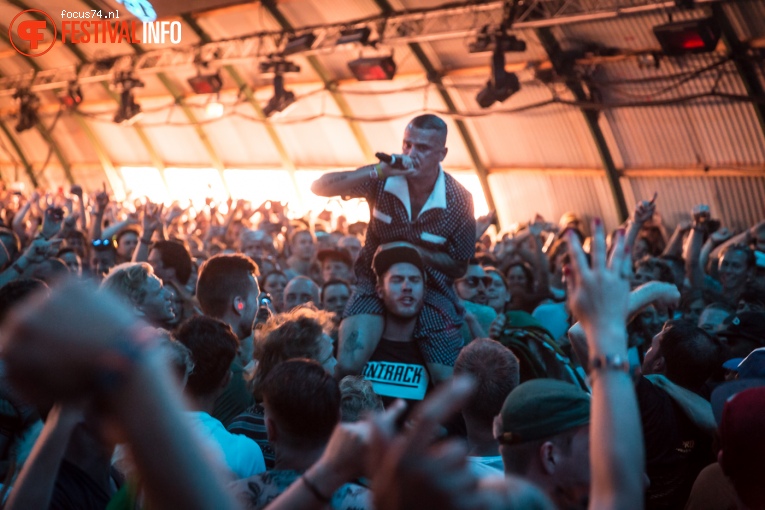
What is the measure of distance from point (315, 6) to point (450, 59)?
3151 millimetres

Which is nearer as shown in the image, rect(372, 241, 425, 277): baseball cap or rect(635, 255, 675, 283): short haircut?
rect(372, 241, 425, 277): baseball cap

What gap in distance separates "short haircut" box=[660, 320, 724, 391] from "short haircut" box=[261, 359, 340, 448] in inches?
89.9

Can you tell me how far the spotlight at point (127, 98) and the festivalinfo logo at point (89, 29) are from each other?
1213mm

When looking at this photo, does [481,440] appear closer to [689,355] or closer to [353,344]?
[689,355]

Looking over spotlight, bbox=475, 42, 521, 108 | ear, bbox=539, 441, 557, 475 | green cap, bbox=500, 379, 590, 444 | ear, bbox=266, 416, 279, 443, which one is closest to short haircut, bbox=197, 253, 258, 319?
ear, bbox=266, 416, 279, 443

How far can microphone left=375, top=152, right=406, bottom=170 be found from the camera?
5.03m

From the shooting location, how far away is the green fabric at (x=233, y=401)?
15.4ft

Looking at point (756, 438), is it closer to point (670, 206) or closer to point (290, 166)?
point (670, 206)

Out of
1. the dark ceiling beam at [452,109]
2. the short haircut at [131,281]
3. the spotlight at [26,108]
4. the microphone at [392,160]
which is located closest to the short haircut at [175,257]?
the short haircut at [131,281]

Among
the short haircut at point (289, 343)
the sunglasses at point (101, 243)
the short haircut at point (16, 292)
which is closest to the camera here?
the short haircut at point (289, 343)

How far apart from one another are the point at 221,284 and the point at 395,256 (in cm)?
106

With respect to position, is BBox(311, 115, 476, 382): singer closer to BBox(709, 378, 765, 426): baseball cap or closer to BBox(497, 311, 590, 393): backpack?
BBox(497, 311, 590, 393): backpack

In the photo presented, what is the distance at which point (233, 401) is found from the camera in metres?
4.73

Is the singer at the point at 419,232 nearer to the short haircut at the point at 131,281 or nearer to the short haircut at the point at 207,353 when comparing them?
the short haircut at the point at 131,281
